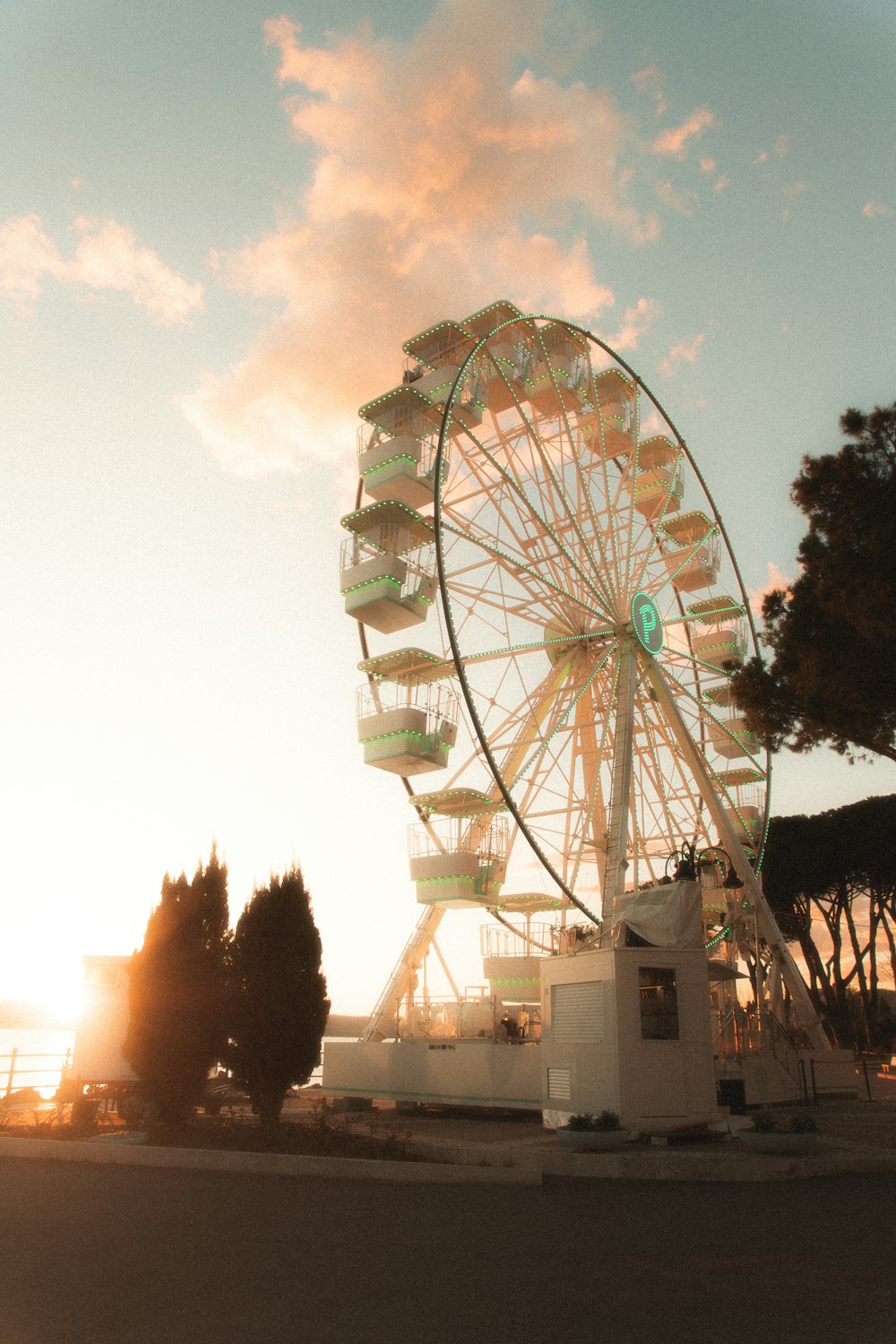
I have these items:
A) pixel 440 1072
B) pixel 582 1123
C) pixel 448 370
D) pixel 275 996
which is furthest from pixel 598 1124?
pixel 448 370

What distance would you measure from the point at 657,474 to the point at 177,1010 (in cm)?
2038

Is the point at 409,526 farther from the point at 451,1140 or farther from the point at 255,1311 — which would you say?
the point at 255,1311

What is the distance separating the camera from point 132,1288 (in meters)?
5.81

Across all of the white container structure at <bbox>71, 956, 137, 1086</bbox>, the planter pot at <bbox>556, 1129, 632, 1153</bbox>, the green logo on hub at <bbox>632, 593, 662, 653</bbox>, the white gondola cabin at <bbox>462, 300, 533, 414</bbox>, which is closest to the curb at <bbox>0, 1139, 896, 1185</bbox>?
the planter pot at <bbox>556, 1129, 632, 1153</bbox>

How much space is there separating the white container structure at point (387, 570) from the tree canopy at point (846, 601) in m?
7.89

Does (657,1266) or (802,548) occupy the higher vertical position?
(802,548)

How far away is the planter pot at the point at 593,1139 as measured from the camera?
12297 mm

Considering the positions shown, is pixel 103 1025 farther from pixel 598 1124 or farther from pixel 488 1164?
pixel 598 1124

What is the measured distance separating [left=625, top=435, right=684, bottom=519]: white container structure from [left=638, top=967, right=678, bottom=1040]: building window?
16837 mm

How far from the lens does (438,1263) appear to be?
6539 millimetres

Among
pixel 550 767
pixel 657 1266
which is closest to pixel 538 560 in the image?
pixel 550 767

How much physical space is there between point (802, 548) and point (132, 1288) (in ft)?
47.6

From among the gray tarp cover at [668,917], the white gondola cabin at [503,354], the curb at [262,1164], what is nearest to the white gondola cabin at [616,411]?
the white gondola cabin at [503,354]

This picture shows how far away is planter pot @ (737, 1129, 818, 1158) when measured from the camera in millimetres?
11672
